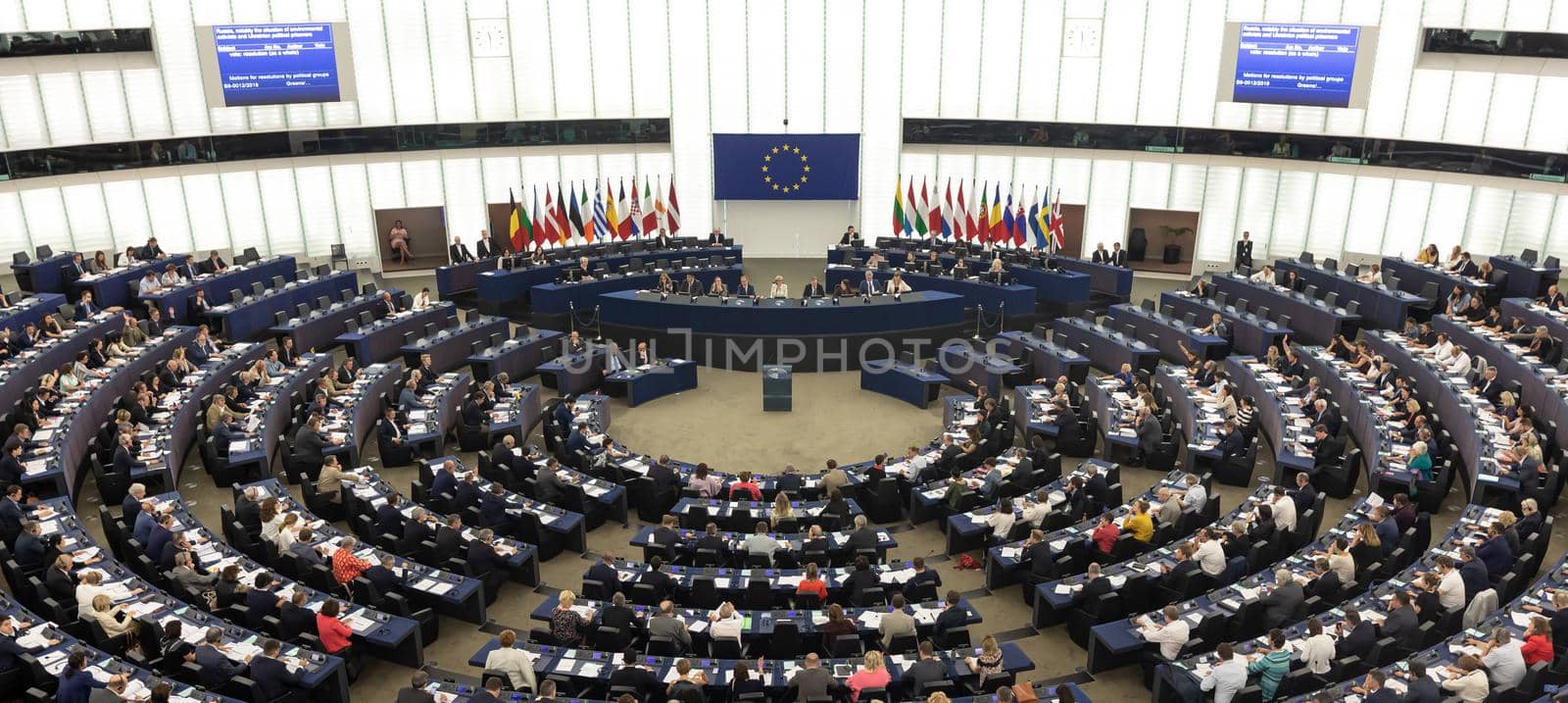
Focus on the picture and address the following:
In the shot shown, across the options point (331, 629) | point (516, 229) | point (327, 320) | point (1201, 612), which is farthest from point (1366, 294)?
point (327, 320)

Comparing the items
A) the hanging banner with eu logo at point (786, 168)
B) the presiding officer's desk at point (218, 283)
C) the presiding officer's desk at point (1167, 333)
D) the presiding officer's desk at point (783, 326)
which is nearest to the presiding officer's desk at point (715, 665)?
the presiding officer's desk at point (783, 326)

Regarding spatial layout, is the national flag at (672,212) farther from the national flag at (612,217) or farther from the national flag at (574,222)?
the national flag at (574,222)

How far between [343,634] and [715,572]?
195 inches

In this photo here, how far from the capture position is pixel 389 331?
2548 centimetres

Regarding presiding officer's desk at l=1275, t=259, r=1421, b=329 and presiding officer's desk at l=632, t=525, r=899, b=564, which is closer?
presiding officer's desk at l=632, t=525, r=899, b=564

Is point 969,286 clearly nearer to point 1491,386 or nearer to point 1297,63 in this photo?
point 1297,63

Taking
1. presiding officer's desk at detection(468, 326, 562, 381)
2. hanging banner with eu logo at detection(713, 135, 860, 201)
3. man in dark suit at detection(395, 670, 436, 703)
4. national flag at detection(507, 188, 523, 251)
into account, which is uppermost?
hanging banner with eu logo at detection(713, 135, 860, 201)

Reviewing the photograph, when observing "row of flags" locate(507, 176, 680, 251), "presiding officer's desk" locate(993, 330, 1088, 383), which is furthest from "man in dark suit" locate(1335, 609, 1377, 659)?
"row of flags" locate(507, 176, 680, 251)

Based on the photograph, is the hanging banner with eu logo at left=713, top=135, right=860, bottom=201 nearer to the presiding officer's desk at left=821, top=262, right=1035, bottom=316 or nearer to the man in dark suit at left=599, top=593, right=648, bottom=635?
the presiding officer's desk at left=821, top=262, right=1035, bottom=316

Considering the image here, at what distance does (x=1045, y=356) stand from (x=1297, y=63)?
13286 mm

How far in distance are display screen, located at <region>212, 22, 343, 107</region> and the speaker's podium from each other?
17858 mm

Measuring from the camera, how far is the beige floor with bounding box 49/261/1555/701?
1420 centimetres

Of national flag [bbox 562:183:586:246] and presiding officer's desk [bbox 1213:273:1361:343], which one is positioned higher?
national flag [bbox 562:183:586:246]

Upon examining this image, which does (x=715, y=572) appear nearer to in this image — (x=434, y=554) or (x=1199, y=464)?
(x=434, y=554)
